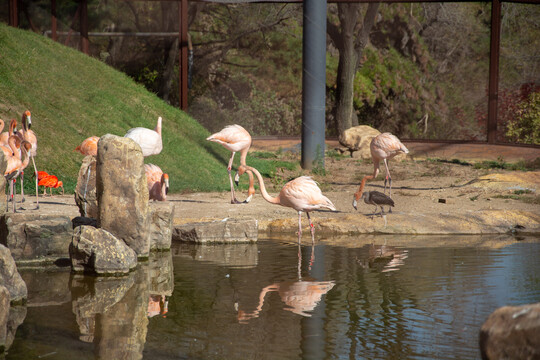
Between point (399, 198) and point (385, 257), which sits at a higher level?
point (399, 198)

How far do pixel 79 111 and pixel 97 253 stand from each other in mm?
8803

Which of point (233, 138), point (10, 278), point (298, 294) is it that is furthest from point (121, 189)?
point (233, 138)

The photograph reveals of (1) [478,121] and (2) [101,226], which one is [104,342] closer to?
(2) [101,226]

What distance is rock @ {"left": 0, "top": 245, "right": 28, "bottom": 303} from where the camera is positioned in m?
5.61

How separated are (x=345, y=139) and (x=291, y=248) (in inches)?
356

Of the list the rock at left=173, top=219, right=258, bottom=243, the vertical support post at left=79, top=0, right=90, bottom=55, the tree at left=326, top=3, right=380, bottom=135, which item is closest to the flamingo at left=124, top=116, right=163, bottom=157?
the rock at left=173, top=219, right=258, bottom=243

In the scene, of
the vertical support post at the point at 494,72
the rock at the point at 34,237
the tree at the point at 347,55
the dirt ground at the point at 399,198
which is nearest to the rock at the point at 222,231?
the dirt ground at the point at 399,198

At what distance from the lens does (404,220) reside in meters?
8.91

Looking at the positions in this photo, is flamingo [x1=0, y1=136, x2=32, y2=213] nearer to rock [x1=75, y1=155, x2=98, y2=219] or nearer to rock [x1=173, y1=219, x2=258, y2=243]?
rock [x1=75, y1=155, x2=98, y2=219]

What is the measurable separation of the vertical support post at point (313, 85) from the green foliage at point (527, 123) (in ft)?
21.0

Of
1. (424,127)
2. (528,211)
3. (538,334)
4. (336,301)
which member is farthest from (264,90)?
(538,334)

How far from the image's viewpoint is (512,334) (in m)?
3.29

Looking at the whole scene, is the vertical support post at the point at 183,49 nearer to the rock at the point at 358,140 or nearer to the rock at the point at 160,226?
the rock at the point at 358,140

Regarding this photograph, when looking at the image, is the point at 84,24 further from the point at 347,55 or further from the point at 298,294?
the point at 298,294
